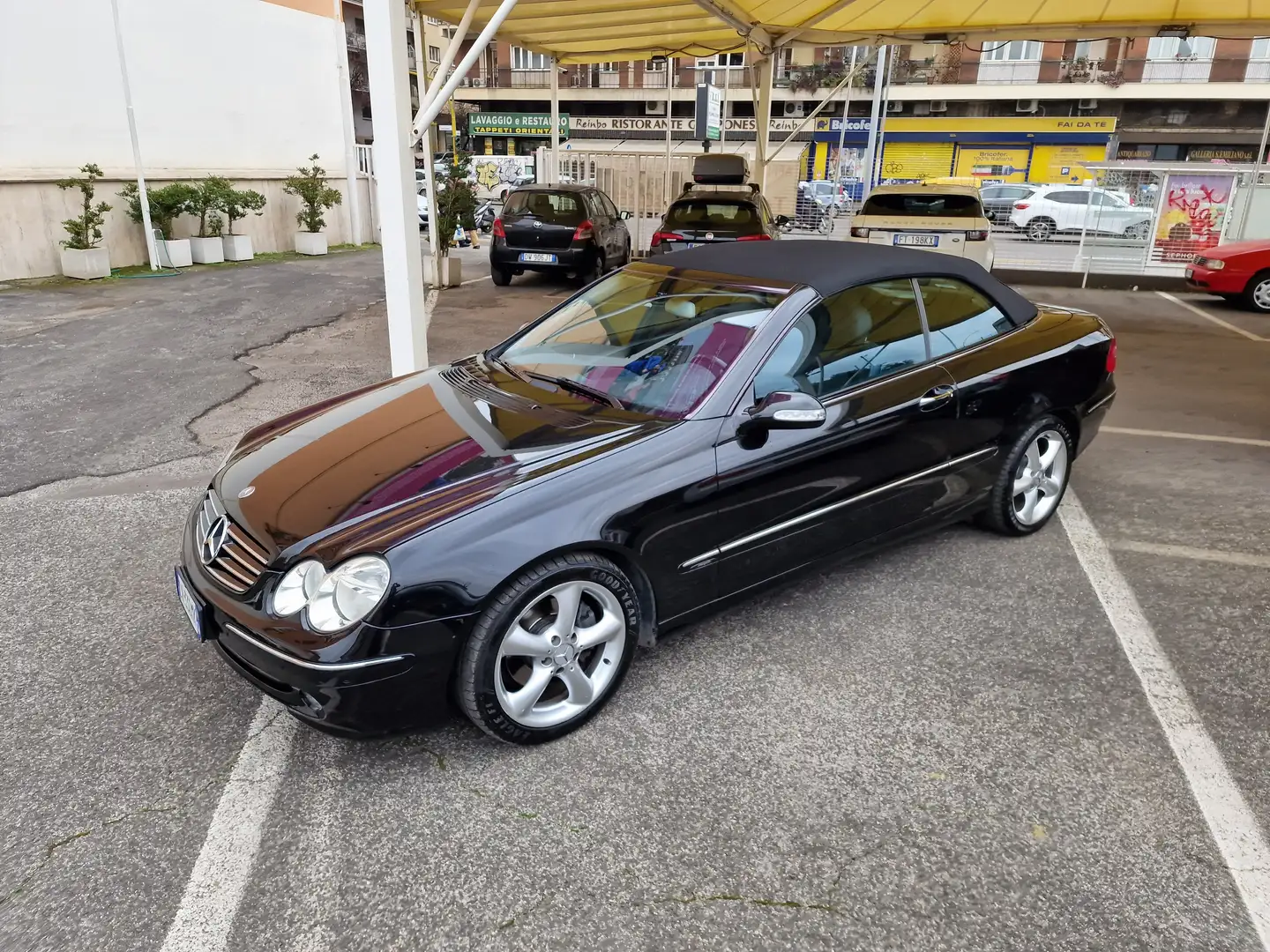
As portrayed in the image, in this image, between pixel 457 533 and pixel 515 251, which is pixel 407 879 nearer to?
pixel 457 533

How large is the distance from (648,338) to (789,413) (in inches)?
30.8

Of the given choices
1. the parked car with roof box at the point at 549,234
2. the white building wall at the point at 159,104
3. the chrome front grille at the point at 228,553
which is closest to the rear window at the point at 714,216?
the parked car with roof box at the point at 549,234

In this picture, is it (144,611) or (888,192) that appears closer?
(144,611)

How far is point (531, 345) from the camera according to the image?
3918mm

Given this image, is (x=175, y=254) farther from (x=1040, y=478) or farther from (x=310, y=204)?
(x=1040, y=478)

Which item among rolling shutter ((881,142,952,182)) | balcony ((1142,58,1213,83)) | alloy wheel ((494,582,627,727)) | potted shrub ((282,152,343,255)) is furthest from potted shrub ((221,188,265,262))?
balcony ((1142,58,1213,83))

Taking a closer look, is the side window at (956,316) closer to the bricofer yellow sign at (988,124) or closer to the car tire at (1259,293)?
the car tire at (1259,293)

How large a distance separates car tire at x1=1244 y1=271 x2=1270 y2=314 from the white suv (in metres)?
3.24

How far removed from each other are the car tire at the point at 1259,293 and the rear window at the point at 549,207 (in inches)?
376

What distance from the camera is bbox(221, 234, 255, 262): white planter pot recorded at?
15.9 metres

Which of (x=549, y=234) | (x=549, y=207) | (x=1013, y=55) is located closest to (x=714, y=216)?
(x=549, y=234)

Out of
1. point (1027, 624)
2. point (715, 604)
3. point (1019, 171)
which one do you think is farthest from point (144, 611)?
point (1019, 171)

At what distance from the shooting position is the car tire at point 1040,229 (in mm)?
17297

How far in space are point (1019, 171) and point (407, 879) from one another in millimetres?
43967
